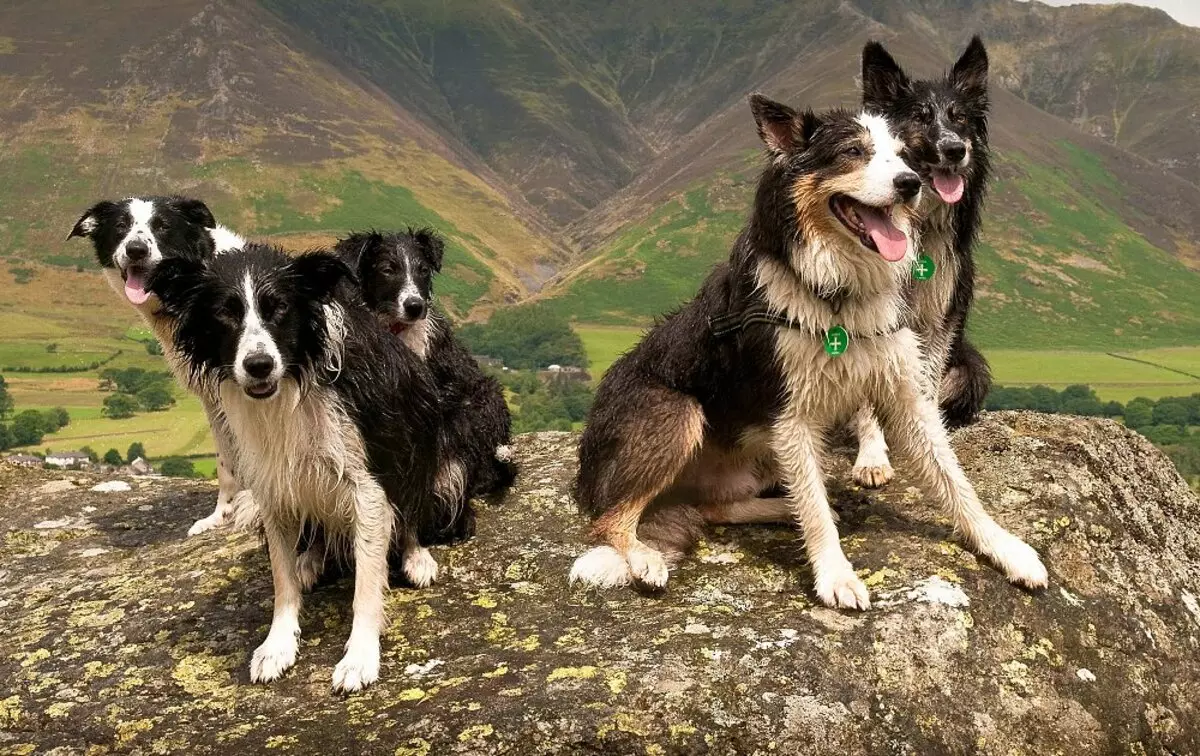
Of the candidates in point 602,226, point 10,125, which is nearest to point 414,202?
point 602,226

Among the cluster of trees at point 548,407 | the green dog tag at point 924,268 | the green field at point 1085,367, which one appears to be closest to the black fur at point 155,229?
the green dog tag at point 924,268

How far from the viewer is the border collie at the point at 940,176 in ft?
18.0

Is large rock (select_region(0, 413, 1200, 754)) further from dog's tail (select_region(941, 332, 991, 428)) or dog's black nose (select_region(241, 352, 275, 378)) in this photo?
dog's black nose (select_region(241, 352, 275, 378))

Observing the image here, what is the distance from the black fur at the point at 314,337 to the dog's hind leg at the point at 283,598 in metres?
0.61

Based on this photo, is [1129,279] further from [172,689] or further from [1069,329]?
[172,689]

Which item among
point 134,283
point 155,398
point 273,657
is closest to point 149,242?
point 134,283

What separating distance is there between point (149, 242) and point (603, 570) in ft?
15.3

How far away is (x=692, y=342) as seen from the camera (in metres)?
5.19

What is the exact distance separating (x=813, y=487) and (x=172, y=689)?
135 inches

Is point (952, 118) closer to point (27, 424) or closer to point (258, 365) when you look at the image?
point (258, 365)

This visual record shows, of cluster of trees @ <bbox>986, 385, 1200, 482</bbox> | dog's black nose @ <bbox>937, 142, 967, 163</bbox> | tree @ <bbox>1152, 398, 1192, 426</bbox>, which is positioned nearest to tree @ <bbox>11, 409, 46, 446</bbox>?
dog's black nose @ <bbox>937, 142, 967, 163</bbox>

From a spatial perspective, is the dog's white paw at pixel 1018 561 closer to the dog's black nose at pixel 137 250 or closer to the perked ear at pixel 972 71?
the perked ear at pixel 972 71

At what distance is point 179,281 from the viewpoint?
404 centimetres

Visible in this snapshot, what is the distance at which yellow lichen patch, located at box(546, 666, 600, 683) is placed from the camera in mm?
3760
